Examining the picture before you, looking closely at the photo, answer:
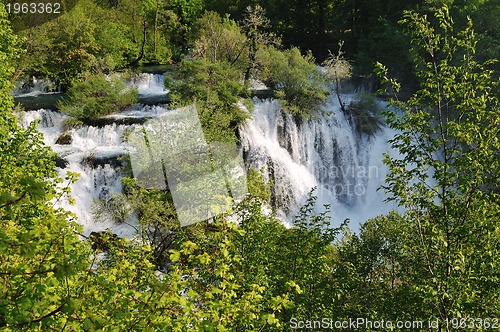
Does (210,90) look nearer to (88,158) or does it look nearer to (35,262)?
(88,158)

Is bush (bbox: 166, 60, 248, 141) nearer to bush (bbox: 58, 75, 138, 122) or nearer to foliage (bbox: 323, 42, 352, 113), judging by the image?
bush (bbox: 58, 75, 138, 122)

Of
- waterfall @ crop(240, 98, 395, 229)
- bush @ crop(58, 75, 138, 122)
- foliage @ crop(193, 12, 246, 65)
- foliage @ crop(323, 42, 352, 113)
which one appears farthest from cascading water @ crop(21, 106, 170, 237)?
foliage @ crop(323, 42, 352, 113)

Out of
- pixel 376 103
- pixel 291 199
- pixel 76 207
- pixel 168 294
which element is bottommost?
pixel 291 199

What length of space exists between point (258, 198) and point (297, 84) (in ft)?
45.0

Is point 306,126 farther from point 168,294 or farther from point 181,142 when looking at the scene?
point 168,294

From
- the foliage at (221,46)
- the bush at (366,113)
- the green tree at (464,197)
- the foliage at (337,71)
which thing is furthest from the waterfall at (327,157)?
the green tree at (464,197)

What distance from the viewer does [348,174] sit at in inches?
987

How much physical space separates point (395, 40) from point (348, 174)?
9.25 m

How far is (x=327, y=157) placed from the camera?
24.9 m

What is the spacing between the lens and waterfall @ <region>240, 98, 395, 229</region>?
23.4 m

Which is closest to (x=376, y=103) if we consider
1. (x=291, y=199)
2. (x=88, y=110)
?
(x=291, y=199)

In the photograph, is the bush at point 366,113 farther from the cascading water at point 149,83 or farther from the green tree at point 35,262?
the green tree at point 35,262

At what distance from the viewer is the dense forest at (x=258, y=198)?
14.8 feet

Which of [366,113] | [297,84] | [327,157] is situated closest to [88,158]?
[297,84]
